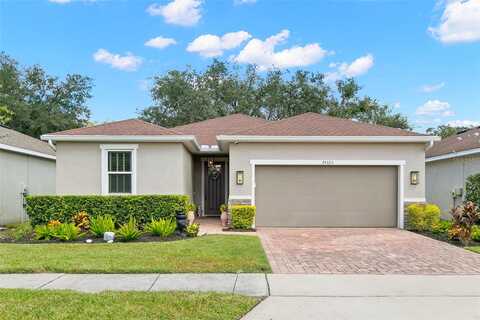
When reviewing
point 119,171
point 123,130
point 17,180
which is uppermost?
point 123,130

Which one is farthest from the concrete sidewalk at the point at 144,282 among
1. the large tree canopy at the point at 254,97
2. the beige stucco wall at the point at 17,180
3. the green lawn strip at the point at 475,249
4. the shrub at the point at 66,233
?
the large tree canopy at the point at 254,97

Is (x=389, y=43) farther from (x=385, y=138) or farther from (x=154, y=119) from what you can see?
(x=154, y=119)

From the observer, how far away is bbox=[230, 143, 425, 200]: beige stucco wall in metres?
13.0

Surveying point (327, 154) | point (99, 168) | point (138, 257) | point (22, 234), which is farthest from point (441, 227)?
point (22, 234)

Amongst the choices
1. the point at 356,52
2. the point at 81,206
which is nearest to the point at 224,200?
the point at 81,206

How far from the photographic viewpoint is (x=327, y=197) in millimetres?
13289

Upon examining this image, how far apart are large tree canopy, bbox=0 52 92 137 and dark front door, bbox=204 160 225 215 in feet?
58.4

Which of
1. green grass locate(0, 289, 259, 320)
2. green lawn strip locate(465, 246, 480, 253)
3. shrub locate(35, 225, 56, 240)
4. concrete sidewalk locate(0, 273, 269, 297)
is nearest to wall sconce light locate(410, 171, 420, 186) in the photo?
green lawn strip locate(465, 246, 480, 253)

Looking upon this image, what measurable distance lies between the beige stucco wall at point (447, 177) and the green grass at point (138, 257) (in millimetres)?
8993

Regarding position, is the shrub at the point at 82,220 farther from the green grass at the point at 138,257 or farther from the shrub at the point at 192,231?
the shrub at the point at 192,231

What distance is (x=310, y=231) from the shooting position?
12.3 meters

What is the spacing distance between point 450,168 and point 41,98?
29.4 meters

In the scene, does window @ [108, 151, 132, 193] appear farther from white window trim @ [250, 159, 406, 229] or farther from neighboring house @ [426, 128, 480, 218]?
neighboring house @ [426, 128, 480, 218]

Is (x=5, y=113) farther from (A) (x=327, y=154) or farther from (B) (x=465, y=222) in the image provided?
(B) (x=465, y=222)
